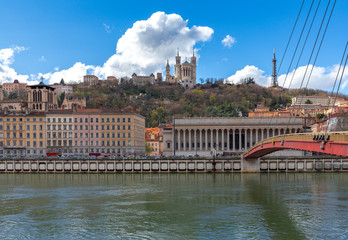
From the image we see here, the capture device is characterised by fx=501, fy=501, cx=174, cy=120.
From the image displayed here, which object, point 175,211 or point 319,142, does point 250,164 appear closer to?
point 175,211

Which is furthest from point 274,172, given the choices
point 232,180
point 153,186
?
point 153,186

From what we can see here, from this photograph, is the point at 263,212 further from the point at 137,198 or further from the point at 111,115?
the point at 111,115

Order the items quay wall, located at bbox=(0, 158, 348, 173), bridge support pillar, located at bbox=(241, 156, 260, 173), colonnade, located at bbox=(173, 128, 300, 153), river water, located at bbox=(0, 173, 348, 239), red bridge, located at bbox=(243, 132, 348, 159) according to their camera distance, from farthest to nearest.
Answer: colonnade, located at bbox=(173, 128, 300, 153), quay wall, located at bbox=(0, 158, 348, 173), bridge support pillar, located at bbox=(241, 156, 260, 173), river water, located at bbox=(0, 173, 348, 239), red bridge, located at bbox=(243, 132, 348, 159)

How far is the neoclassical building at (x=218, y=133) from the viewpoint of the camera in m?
114

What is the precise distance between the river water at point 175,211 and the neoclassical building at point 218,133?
53.7 m

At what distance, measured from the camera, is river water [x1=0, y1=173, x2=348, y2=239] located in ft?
102

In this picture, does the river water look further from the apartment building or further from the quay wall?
the apartment building

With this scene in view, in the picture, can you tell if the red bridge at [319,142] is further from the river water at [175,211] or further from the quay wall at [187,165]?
the quay wall at [187,165]

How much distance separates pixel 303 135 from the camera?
38656mm

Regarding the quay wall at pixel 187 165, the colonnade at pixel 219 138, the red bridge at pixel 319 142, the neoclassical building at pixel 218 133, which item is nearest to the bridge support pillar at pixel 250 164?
the quay wall at pixel 187 165

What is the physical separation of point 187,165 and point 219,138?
37.8 meters

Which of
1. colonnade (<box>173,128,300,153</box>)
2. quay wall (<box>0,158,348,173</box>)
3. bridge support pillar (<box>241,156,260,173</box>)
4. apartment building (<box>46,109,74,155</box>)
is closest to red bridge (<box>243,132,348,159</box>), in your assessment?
bridge support pillar (<box>241,156,260,173</box>)

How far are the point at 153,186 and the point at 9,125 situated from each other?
178 feet

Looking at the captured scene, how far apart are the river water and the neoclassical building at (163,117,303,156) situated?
176 ft
